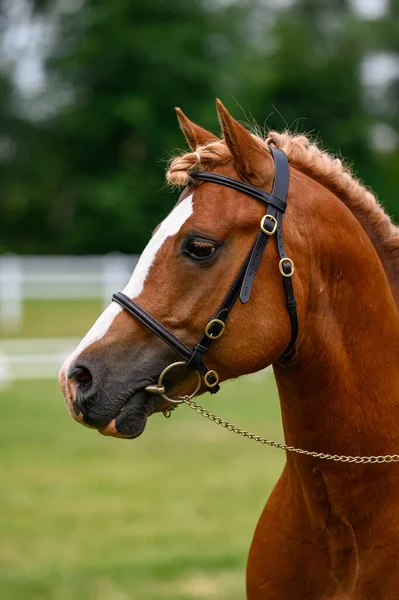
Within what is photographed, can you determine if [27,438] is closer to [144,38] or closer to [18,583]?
[18,583]

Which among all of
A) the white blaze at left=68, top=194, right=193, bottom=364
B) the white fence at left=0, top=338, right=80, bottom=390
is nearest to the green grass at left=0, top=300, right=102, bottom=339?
the white fence at left=0, top=338, right=80, bottom=390

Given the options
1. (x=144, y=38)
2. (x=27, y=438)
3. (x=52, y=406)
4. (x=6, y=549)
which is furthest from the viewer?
(x=144, y=38)

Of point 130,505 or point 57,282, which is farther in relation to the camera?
point 57,282

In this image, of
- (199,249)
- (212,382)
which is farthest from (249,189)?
(212,382)

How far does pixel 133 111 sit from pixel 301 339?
35.0 metres

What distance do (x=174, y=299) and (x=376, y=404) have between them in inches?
32.6

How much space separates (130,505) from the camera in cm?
793

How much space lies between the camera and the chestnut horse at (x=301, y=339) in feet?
9.70

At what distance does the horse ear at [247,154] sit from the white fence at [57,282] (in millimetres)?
16376

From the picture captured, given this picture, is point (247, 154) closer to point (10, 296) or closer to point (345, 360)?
point (345, 360)

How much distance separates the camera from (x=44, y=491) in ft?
27.5

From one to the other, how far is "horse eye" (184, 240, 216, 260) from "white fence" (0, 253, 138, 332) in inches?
647

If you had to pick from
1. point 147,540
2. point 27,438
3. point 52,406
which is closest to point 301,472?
point 147,540

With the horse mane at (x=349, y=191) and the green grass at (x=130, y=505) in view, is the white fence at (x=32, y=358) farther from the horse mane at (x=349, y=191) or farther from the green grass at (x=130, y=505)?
the horse mane at (x=349, y=191)
